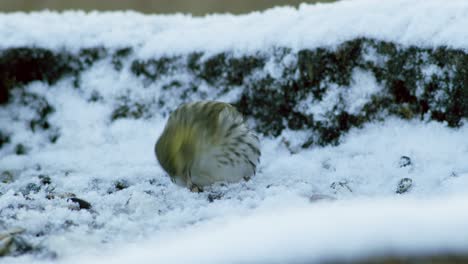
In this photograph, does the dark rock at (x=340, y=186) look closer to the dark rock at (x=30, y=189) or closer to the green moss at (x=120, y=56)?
the dark rock at (x=30, y=189)

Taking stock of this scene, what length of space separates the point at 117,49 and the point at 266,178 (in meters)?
1.20

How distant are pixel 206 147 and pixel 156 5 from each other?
3206 millimetres

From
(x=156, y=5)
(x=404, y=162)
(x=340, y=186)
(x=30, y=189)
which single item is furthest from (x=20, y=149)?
(x=156, y=5)

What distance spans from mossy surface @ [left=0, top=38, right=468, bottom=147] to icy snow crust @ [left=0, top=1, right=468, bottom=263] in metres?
0.04

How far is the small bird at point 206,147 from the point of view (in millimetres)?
2633

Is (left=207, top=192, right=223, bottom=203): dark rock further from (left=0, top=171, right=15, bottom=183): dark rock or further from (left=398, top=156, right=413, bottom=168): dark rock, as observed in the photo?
(left=0, top=171, right=15, bottom=183): dark rock

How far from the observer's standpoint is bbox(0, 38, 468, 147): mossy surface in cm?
283

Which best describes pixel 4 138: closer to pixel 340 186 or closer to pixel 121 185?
pixel 121 185

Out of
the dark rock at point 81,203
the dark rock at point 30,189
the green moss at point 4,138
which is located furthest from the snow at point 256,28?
the dark rock at point 81,203

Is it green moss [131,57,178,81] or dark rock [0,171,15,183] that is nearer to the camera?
dark rock [0,171,15,183]

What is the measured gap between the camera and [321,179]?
2740mm

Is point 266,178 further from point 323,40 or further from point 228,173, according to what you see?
point 323,40

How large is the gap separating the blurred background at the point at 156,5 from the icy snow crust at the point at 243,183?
4.80 ft

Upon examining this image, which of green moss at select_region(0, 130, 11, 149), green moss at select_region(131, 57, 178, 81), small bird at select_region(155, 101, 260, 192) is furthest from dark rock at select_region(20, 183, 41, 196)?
green moss at select_region(131, 57, 178, 81)
